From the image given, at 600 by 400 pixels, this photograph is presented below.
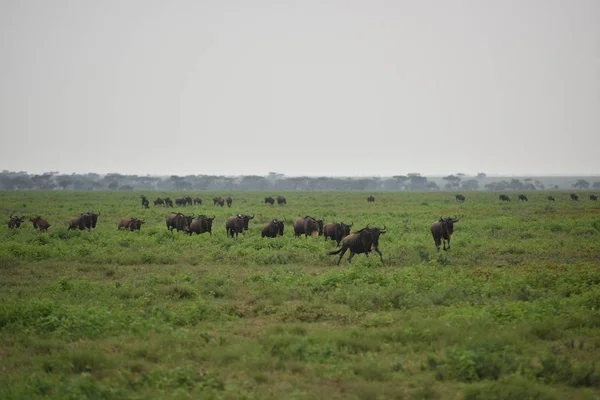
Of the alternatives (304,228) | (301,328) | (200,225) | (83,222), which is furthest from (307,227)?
(301,328)

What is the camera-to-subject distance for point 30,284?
641 inches

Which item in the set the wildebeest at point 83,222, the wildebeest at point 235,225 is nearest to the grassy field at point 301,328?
the wildebeest at point 235,225

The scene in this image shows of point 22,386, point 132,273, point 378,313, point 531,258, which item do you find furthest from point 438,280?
point 22,386

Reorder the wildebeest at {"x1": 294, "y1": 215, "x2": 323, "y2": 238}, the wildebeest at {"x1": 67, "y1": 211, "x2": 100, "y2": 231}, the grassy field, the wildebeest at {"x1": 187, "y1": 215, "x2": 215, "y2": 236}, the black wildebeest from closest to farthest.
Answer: the grassy field → the black wildebeest → the wildebeest at {"x1": 294, "y1": 215, "x2": 323, "y2": 238} → the wildebeest at {"x1": 187, "y1": 215, "x2": 215, "y2": 236} → the wildebeest at {"x1": 67, "y1": 211, "x2": 100, "y2": 231}

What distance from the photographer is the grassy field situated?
8367 millimetres

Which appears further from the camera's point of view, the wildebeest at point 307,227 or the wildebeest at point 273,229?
the wildebeest at point 307,227

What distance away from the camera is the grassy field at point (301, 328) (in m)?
8.37

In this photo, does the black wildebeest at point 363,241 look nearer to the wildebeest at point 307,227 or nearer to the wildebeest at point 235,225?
the wildebeest at point 307,227

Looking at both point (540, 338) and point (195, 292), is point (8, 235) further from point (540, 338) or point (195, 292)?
point (540, 338)

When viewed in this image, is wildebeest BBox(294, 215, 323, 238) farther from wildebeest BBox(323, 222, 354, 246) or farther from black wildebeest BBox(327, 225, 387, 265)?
black wildebeest BBox(327, 225, 387, 265)

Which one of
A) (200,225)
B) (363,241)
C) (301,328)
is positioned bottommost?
(301,328)

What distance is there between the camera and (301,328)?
36.7 ft

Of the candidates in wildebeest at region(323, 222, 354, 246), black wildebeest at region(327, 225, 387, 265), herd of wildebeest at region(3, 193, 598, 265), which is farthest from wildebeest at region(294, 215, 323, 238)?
black wildebeest at region(327, 225, 387, 265)

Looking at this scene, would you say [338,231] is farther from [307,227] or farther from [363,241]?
[363,241]
